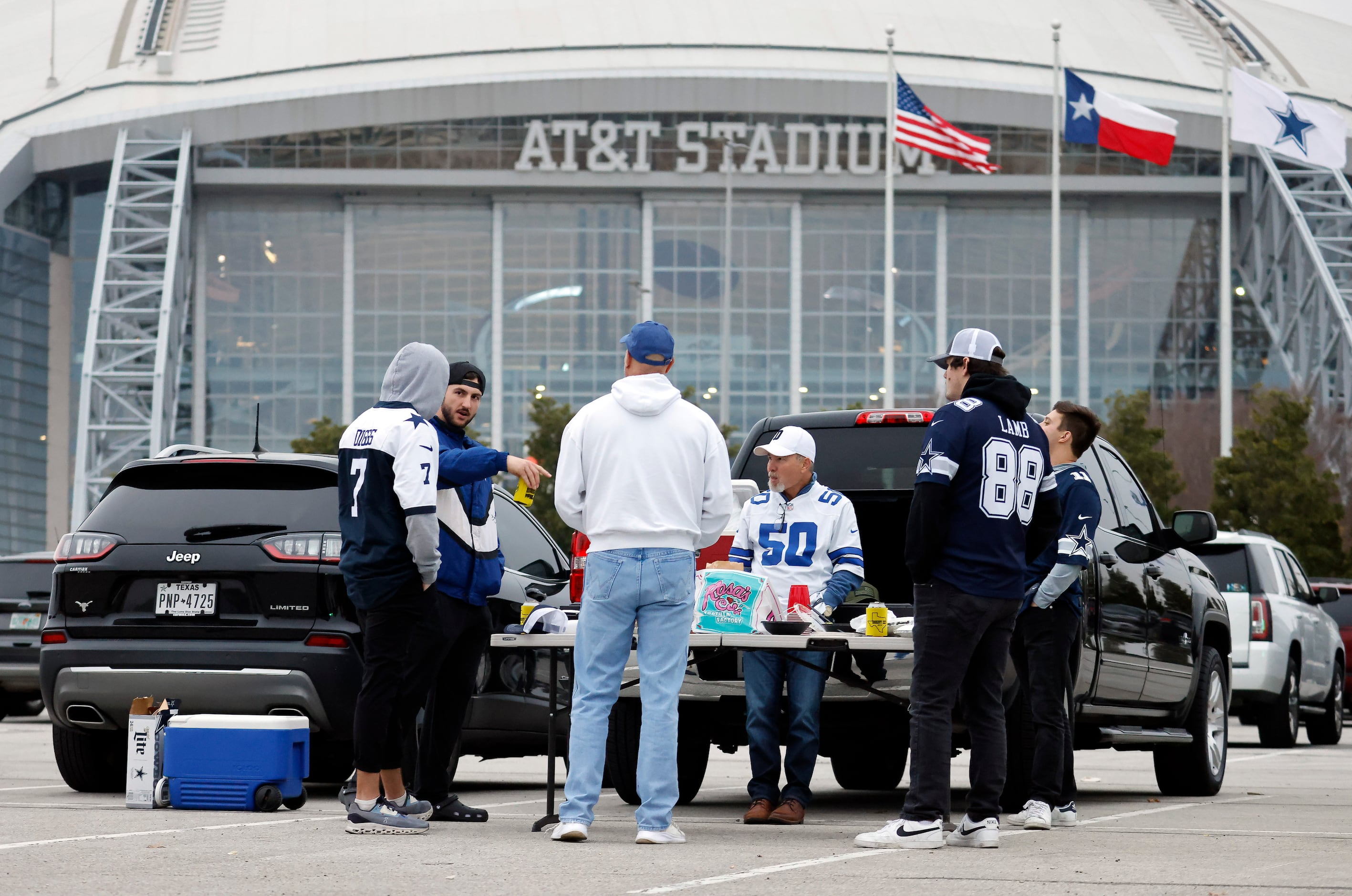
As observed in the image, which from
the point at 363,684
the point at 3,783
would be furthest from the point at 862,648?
the point at 3,783

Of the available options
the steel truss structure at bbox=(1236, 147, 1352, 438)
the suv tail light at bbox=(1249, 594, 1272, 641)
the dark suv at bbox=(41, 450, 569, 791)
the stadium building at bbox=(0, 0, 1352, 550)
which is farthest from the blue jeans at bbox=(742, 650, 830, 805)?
the stadium building at bbox=(0, 0, 1352, 550)

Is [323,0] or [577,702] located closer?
[577,702]

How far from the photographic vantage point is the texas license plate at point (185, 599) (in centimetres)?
952

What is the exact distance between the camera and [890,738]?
11.3 m

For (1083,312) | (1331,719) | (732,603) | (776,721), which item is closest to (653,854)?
(732,603)

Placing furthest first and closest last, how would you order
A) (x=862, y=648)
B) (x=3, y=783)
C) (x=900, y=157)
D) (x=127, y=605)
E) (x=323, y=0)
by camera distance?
(x=323, y=0) < (x=900, y=157) < (x=3, y=783) < (x=127, y=605) < (x=862, y=648)

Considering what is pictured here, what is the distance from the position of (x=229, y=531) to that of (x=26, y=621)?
9.81 metres

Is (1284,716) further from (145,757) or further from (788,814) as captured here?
(145,757)

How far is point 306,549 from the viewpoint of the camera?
9523mm

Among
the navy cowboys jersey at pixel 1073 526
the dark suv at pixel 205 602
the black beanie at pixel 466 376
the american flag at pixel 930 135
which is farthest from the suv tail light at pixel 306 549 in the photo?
the american flag at pixel 930 135

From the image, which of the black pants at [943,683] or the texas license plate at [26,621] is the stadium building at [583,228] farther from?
the black pants at [943,683]

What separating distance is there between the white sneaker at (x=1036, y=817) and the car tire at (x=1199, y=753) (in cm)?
257

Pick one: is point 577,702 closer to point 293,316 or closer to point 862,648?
point 862,648

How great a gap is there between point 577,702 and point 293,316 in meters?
52.1
